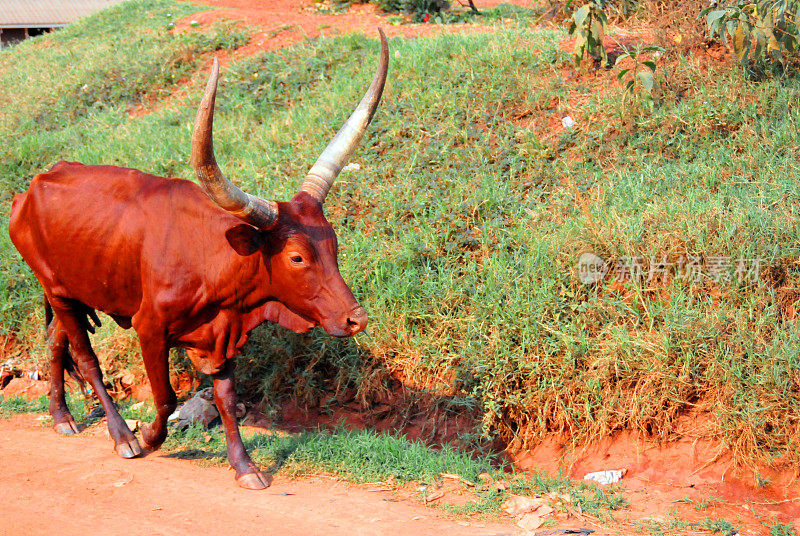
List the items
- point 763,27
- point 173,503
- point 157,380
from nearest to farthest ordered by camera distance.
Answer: point 173,503, point 157,380, point 763,27

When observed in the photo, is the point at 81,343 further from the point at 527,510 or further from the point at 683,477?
the point at 683,477

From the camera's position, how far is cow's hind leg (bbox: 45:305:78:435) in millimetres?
4613

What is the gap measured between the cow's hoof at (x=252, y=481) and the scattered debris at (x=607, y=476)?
67.2 inches

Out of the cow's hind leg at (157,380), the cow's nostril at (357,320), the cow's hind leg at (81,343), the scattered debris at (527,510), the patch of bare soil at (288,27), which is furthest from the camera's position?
the patch of bare soil at (288,27)

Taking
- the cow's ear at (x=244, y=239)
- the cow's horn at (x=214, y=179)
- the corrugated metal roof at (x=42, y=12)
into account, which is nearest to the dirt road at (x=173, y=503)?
the cow's ear at (x=244, y=239)

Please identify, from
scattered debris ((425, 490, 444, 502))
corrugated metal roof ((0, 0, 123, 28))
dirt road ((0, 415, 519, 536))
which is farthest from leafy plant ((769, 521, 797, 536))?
corrugated metal roof ((0, 0, 123, 28))

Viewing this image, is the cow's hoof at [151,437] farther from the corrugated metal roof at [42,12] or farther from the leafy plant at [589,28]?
the corrugated metal roof at [42,12]

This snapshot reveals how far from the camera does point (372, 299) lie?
5.08 metres

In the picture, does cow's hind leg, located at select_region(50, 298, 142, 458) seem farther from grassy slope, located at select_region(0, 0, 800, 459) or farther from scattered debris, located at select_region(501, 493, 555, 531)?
scattered debris, located at select_region(501, 493, 555, 531)

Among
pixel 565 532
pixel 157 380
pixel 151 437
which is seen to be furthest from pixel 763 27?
pixel 151 437

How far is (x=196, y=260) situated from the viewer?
12.2ft

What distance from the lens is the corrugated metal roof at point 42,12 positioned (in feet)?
60.0

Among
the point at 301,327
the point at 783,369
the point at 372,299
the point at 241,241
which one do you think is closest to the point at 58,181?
the point at 241,241

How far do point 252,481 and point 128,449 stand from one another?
86cm
